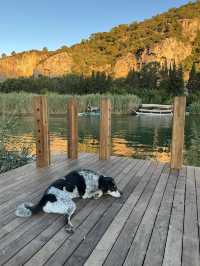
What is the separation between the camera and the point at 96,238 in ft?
6.70

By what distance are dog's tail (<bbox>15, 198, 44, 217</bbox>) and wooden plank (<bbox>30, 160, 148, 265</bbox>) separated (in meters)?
0.47

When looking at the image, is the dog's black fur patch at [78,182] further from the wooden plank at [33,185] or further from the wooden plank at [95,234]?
the wooden plank at [33,185]

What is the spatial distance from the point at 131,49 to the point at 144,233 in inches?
2432

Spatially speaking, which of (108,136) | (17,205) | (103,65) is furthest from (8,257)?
(103,65)

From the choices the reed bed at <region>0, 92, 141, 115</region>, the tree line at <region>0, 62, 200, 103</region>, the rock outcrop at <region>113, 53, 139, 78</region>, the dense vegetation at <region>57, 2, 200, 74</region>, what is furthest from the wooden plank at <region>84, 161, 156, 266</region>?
the rock outcrop at <region>113, 53, 139, 78</region>

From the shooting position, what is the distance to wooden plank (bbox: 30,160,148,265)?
177 cm

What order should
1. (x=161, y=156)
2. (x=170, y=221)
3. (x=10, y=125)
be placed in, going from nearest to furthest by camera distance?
1. (x=170, y=221)
2. (x=10, y=125)
3. (x=161, y=156)

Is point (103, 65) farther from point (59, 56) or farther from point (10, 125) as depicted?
point (10, 125)

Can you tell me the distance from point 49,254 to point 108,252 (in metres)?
0.41

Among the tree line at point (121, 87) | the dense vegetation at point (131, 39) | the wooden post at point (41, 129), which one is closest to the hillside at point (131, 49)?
the dense vegetation at point (131, 39)

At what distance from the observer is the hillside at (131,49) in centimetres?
5809

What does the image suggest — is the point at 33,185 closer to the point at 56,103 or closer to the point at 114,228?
the point at 114,228

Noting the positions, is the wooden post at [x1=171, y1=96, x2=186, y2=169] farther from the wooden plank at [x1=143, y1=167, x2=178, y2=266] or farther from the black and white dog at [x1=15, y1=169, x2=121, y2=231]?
the black and white dog at [x1=15, y1=169, x2=121, y2=231]

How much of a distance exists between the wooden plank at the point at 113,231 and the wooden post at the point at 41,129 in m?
1.63
